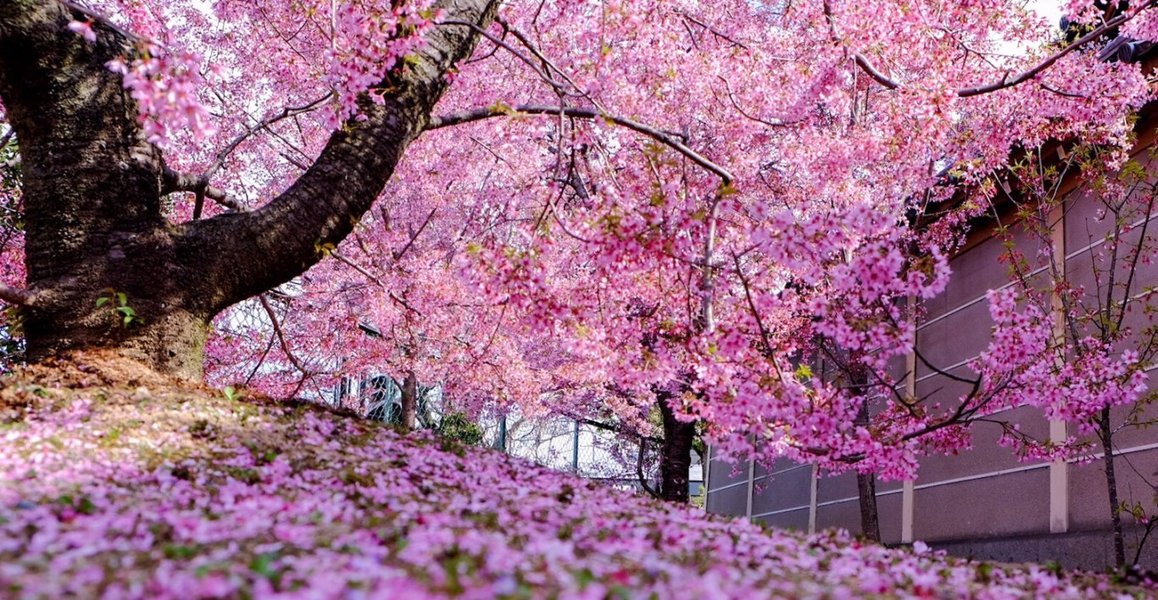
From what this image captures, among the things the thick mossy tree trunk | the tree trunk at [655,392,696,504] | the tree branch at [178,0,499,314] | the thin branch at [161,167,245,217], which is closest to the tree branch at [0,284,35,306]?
the thick mossy tree trunk

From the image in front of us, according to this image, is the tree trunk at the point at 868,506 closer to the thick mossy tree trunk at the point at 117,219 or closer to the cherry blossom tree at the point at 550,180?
the cherry blossom tree at the point at 550,180

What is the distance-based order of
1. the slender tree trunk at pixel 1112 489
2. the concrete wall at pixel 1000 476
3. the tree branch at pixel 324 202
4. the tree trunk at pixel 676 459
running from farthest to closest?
the tree trunk at pixel 676 459 < the concrete wall at pixel 1000 476 < the slender tree trunk at pixel 1112 489 < the tree branch at pixel 324 202

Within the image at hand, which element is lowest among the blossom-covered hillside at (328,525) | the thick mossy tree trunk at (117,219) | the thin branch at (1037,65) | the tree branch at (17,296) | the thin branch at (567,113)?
the blossom-covered hillside at (328,525)

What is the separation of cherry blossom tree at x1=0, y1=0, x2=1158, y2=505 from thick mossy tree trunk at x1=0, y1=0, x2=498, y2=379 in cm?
1

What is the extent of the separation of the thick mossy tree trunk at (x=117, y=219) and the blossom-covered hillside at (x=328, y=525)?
1.23 ft

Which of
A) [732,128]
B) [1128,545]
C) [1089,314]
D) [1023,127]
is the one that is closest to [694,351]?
[1089,314]

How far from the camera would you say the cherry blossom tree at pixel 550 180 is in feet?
16.4

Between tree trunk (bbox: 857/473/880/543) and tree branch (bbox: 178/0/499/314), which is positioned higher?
tree branch (bbox: 178/0/499/314)

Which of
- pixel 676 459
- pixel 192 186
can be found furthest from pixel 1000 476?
pixel 192 186

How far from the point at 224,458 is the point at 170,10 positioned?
1293 centimetres

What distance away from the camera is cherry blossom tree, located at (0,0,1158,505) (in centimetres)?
498

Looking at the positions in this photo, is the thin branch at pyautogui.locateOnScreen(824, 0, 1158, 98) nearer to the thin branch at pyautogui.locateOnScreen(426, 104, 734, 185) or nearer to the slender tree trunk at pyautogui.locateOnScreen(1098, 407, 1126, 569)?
the slender tree trunk at pyautogui.locateOnScreen(1098, 407, 1126, 569)

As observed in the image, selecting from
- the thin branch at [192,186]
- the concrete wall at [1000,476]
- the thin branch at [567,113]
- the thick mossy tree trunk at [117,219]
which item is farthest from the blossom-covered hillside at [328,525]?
the concrete wall at [1000,476]

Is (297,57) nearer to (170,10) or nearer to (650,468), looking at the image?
(170,10)
